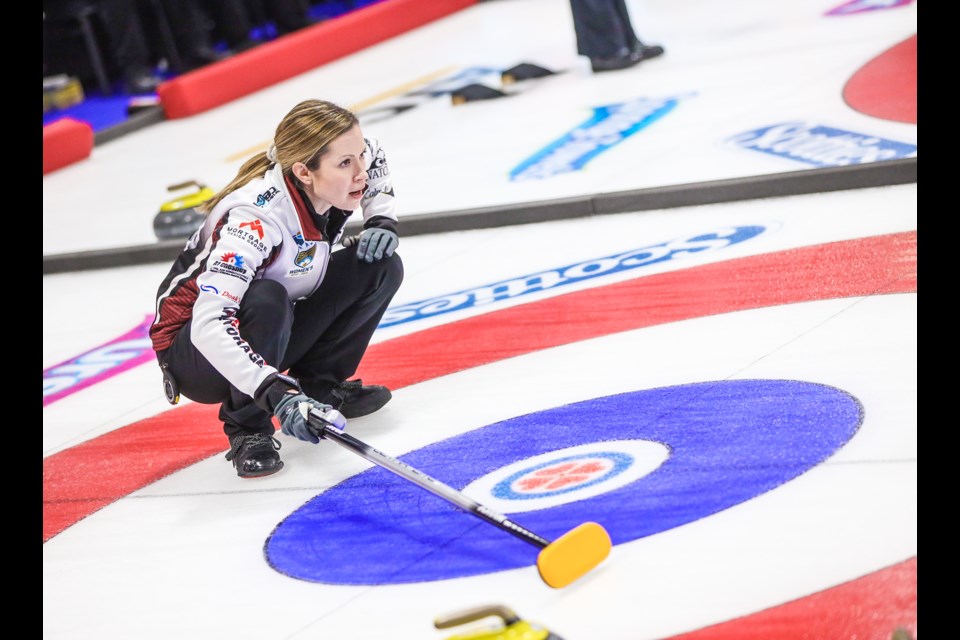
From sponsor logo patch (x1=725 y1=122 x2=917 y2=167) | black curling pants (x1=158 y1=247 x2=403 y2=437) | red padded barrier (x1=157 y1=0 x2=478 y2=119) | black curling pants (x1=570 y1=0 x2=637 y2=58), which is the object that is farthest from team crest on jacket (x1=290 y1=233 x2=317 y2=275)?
red padded barrier (x1=157 y1=0 x2=478 y2=119)

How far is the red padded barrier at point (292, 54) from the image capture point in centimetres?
910

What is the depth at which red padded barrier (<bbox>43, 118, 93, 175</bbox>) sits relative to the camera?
830 cm

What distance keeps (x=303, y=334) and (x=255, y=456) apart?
1.14ft

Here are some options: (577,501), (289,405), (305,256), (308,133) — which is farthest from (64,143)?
(577,501)

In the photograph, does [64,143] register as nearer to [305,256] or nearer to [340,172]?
[305,256]

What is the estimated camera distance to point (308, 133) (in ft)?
9.46

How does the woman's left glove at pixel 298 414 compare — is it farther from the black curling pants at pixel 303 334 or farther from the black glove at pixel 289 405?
the black curling pants at pixel 303 334

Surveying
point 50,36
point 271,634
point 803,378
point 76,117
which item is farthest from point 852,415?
point 50,36

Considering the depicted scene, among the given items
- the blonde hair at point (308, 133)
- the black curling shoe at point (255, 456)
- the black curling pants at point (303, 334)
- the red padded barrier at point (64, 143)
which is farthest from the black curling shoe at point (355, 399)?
the red padded barrier at point (64, 143)

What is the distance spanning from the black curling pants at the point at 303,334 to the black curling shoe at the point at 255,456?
33 mm

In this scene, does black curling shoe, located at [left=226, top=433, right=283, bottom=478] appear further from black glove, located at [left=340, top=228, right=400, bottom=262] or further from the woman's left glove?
black glove, located at [left=340, top=228, right=400, bottom=262]

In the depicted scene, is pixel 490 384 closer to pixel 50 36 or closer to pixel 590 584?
pixel 590 584

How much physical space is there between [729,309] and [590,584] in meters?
1.44

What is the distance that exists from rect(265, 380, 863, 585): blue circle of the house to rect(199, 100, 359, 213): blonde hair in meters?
0.74
